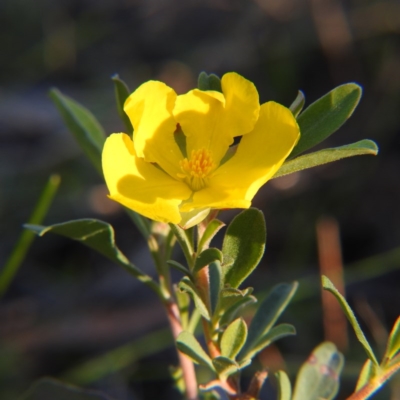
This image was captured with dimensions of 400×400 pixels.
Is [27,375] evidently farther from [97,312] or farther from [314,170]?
[314,170]

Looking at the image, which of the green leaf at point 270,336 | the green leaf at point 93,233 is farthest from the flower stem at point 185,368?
the green leaf at point 270,336

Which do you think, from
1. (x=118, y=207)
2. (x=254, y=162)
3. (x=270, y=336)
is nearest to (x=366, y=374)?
(x=270, y=336)

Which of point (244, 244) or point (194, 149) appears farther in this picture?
point (194, 149)

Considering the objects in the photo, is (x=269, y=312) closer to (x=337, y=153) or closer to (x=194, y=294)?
(x=194, y=294)

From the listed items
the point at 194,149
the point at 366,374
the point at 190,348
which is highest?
the point at 194,149

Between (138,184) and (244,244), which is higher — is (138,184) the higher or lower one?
the higher one

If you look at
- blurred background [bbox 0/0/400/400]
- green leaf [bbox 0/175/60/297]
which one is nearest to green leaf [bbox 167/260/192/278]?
green leaf [bbox 0/175/60/297]

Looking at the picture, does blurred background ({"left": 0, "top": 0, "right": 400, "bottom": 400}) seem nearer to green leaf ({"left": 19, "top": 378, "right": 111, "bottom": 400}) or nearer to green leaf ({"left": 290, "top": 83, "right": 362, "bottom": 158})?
green leaf ({"left": 19, "top": 378, "right": 111, "bottom": 400})
